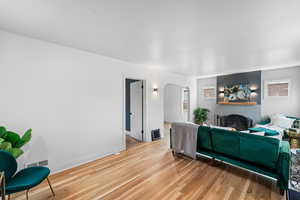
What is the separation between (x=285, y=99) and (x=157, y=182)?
5455 mm

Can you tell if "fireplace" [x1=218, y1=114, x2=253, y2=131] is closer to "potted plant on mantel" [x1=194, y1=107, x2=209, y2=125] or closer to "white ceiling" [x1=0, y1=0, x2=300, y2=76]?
"potted plant on mantel" [x1=194, y1=107, x2=209, y2=125]

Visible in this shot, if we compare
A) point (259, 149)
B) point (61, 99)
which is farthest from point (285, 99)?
point (61, 99)

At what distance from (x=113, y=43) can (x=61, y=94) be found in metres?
1.50

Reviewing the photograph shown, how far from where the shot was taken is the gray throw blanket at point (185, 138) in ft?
10.2

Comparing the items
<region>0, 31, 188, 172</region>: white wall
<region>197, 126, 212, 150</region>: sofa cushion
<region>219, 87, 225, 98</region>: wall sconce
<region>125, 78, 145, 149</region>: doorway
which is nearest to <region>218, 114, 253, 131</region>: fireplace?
<region>219, 87, 225, 98</region>: wall sconce

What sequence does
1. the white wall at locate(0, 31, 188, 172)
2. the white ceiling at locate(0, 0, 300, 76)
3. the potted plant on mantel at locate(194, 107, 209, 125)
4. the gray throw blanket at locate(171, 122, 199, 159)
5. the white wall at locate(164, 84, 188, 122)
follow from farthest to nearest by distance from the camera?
the white wall at locate(164, 84, 188, 122)
the potted plant on mantel at locate(194, 107, 209, 125)
the gray throw blanket at locate(171, 122, 199, 159)
the white wall at locate(0, 31, 188, 172)
the white ceiling at locate(0, 0, 300, 76)

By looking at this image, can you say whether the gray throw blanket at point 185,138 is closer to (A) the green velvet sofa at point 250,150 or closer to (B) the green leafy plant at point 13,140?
(A) the green velvet sofa at point 250,150

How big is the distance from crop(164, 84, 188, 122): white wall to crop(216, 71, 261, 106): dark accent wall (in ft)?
6.74

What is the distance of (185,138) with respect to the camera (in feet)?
10.8

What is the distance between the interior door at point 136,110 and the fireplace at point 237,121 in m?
3.95

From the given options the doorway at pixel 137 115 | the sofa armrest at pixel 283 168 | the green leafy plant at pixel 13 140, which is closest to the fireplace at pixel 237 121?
the sofa armrest at pixel 283 168

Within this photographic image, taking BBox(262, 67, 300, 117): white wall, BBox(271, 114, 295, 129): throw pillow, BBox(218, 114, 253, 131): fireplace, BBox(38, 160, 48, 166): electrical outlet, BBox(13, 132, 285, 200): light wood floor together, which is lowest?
BBox(13, 132, 285, 200): light wood floor

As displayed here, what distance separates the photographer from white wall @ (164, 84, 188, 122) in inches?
294

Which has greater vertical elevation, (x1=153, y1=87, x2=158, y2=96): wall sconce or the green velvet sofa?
(x1=153, y1=87, x2=158, y2=96): wall sconce
